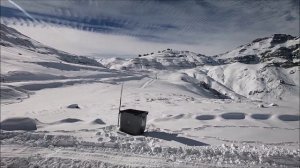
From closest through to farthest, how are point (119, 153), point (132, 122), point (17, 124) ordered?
1. point (119, 153)
2. point (17, 124)
3. point (132, 122)

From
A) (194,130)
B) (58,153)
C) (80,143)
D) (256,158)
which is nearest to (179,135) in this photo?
(194,130)

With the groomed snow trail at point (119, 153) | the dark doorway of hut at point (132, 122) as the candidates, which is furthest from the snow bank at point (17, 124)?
the dark doorway of hut at point (132, 122)

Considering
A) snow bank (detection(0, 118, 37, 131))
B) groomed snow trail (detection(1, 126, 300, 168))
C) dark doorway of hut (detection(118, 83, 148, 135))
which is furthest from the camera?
dark doorway of hut (detection(118, 83, 148, 135))

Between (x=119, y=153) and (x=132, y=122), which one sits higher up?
(x=132, y=122)

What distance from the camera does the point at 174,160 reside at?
9.99 metres

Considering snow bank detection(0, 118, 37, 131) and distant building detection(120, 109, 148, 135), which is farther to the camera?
distant building detection(120, 109, 148, 135)

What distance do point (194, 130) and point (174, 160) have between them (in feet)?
18.7

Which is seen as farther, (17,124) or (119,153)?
(17,124)

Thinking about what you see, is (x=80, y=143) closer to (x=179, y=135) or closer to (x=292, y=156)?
(x=179, y=135)

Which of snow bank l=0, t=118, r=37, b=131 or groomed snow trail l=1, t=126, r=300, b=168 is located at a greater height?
snow bank l=0, t=118, r=37, b=131

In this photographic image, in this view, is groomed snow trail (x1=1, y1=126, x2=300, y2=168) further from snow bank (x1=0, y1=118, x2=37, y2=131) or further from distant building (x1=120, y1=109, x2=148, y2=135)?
distant building (x1=120, y1=109, x2=148, y2=135)

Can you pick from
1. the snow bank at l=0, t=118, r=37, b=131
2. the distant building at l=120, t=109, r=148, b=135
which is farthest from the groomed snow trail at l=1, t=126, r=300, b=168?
the distant building at l=120, t=109, r=148, b=135

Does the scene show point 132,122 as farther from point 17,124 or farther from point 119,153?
point 17,124

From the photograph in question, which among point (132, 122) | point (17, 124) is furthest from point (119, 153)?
point (17, 124)
